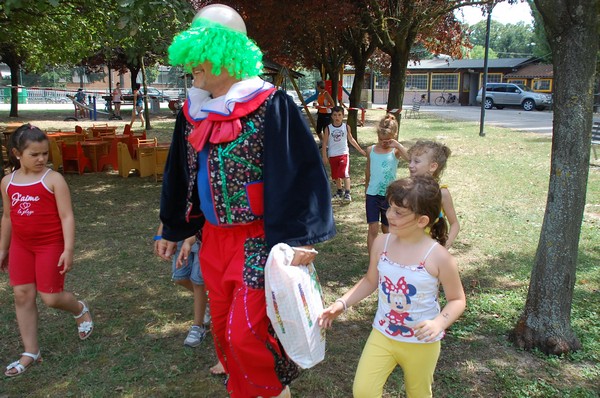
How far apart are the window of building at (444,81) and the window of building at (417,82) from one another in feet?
2.54

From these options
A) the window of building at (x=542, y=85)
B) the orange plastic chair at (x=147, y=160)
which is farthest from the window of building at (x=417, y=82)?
the orange plastic chair at (x=147, y=160)

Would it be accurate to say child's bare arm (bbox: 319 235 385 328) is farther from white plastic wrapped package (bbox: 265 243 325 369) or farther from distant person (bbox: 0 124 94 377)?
distant person (bbox: 0 124 94 377)

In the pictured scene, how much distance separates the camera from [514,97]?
34.9m

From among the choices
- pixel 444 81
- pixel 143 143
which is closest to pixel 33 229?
pixel 143 143

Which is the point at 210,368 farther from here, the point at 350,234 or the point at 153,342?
the point at 350,234

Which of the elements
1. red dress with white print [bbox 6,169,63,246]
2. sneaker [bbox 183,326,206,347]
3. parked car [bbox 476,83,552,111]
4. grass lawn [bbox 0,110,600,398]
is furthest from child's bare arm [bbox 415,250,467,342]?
parked car [bbox 476,83,552,111]

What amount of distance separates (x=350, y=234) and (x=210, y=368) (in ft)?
10.8

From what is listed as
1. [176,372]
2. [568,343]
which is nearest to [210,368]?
[176,372]

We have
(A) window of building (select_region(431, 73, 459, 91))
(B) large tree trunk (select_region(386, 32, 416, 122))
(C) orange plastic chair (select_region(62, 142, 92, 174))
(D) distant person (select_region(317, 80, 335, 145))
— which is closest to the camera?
(C) orange plastic chair (select_region(62, 142, 92, 174))

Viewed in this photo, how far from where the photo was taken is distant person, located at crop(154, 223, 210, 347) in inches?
134

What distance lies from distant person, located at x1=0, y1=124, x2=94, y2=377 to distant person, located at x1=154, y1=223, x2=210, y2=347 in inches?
23.2

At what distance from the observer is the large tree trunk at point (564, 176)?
3064 millimetres

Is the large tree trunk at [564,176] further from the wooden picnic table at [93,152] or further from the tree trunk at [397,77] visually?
the wooden picnic table at [93,152]

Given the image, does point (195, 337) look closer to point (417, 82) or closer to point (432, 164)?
point (432, 164)
